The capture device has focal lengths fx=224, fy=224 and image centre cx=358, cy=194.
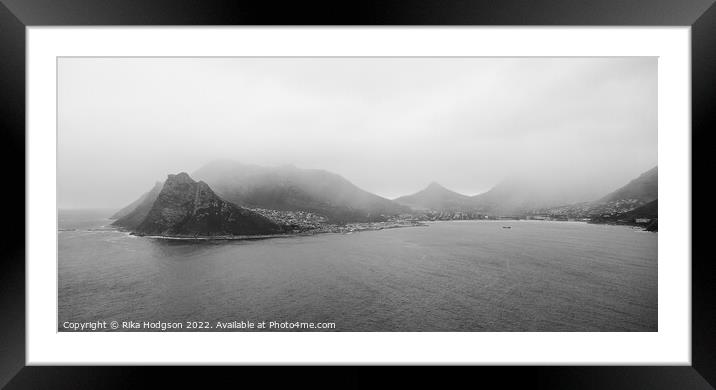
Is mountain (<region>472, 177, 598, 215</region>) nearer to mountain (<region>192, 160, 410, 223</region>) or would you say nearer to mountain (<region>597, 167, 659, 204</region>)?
mountain (<region>597, 167, 659, 204</region>)

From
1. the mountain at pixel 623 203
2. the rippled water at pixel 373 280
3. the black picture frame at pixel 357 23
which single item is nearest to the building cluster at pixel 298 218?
the rippled water at pixel 373 280

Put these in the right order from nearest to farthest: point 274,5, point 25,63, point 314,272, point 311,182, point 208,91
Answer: point 274,5 < point 25,63 < point 208,91 < point 311,182 < point 314,272

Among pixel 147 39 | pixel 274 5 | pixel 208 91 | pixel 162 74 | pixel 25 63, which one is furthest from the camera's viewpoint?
pixel 208 91

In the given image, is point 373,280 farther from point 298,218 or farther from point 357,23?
point 357,23

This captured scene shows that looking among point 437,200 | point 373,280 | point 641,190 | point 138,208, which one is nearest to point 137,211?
point 138,208

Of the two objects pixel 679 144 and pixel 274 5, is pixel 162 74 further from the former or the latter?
pixel 679 144

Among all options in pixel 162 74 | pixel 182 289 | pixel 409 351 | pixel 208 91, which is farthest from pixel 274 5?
pixel 182 289

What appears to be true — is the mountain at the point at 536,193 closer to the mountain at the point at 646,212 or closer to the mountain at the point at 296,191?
the mountain at the point at 646,212
